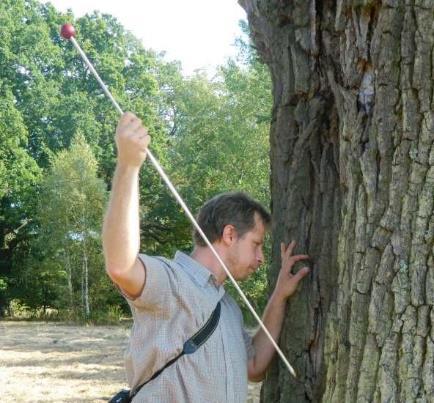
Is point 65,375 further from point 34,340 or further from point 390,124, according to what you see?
point 390,124

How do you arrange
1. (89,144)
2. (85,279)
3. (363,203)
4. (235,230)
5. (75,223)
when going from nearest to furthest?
(363,203) < (235,230) < (75,223) < (85,279) < (89,144)

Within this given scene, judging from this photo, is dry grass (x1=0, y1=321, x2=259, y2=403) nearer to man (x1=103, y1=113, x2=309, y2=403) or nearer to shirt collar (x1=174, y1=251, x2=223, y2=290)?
man (x1=103, y1=113, x2=309, y2=403)

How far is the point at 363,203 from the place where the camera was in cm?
260

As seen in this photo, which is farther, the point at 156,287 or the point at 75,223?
the point at 75,223

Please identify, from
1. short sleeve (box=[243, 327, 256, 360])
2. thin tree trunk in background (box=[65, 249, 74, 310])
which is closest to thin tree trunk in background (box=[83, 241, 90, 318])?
thin tree trunk in background (box=[65, 249, 74, 310])

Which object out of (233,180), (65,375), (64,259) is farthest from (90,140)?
(65,375)

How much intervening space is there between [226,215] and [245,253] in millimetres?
154

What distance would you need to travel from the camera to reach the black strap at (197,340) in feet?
8.84

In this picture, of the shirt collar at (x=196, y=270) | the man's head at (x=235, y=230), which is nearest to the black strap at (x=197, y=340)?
the shirt collar at (x=196, y=270)

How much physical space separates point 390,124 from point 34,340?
1700cm

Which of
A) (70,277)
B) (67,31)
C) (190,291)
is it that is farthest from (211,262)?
(70,277)

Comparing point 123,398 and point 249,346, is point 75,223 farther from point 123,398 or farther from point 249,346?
point 123,398

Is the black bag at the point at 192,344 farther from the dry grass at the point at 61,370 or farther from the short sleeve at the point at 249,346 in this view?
the dry grass at the point at 61,370

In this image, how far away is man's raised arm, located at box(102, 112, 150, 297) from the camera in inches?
93.9
